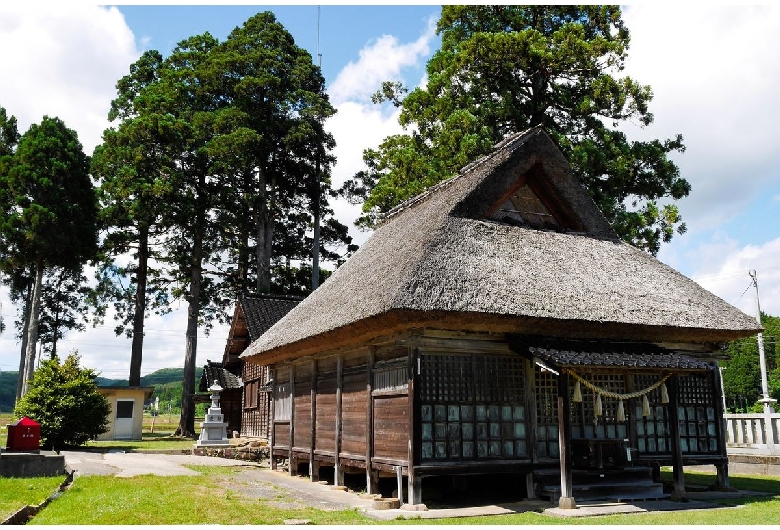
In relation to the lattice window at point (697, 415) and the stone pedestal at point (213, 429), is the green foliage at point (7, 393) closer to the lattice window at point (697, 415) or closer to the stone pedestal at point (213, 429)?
the stone pedestal at point (213, 429)

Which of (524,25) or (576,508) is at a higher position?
(524,25)

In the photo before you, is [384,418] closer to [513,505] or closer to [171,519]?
[513,505]

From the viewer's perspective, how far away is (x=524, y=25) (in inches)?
1197

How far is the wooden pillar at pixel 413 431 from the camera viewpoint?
12.1 m

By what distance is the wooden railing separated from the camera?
1923 cm

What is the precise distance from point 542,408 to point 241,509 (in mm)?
6101

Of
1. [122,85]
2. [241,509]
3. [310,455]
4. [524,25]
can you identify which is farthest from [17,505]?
[122,85]

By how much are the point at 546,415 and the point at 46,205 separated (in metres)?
32.4

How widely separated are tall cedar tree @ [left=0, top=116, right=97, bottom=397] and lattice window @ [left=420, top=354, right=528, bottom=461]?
99.0 ft

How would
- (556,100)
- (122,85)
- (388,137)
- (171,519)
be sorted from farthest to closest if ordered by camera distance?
(122,85)
(388,137)
(556,100)
(171,519)

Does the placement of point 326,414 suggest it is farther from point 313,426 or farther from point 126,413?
point 126,413

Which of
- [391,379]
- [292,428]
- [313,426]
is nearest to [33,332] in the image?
[292,428]

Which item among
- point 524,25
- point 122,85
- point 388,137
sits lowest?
point 388,137

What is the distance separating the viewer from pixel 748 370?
257 ft
